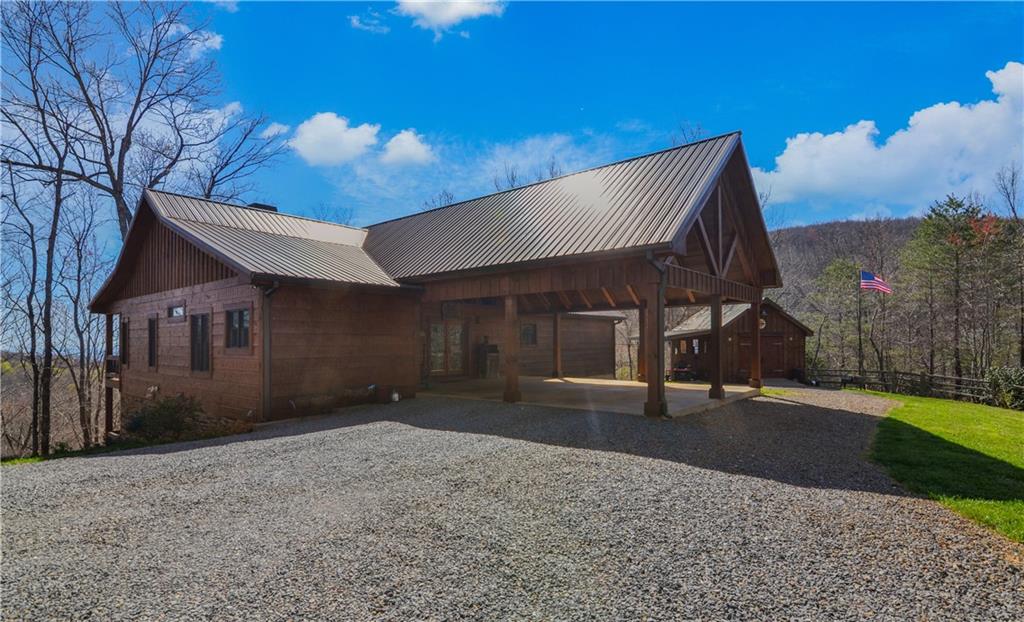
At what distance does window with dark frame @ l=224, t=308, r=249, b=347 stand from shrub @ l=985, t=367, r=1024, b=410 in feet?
68.8

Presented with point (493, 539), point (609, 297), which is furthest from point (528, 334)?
point (493, 539)

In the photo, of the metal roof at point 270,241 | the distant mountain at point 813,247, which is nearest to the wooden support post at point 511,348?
the metal roof at point 270,241

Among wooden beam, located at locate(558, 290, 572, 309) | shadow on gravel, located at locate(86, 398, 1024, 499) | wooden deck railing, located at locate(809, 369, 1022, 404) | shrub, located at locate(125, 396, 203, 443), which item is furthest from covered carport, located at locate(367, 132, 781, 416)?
wooden deck railing, located at locate(809, 369, 1022, 404)

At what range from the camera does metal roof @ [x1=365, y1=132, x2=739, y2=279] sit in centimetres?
941

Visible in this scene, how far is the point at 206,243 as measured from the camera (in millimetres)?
10508

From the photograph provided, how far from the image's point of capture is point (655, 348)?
8820 millimetres

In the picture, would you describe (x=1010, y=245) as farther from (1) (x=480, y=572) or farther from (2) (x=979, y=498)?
(1) (x=480, y=572)

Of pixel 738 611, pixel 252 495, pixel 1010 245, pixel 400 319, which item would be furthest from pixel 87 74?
pixel 1010 245

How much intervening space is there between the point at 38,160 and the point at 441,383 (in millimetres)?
16144

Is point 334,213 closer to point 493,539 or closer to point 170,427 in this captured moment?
point 170,427

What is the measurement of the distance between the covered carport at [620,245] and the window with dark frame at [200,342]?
449cm

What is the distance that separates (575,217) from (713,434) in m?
5.28

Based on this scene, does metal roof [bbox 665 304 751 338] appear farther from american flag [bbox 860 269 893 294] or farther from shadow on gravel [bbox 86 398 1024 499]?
shadow on gravel [bbox 86 398 1024 499]

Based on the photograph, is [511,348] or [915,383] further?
[915,383]
